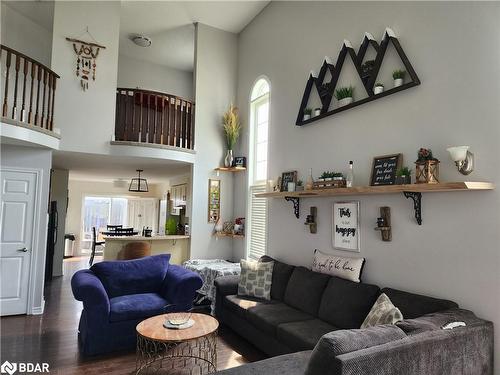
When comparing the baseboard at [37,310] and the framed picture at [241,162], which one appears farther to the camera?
the framed picture at [241,162]

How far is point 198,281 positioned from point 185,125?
10.2ft

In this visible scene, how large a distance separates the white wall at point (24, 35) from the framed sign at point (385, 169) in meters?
6.76

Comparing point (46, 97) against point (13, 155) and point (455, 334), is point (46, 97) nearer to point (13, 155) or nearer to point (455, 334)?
point (13, 155)

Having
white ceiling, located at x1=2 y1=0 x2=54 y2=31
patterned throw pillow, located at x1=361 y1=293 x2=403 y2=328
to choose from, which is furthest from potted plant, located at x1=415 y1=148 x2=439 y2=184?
white ceiling, located at x1=2 y1=0 x2=54 y2=31

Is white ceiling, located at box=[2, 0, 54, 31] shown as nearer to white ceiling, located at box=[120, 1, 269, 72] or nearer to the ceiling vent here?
white ceiling, located at box=[120, 1, 269, 72]

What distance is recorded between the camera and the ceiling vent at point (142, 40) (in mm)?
6961

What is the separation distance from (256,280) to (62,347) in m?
2.30

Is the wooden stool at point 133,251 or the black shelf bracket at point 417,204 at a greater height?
the black shelf bracket at point 417,204

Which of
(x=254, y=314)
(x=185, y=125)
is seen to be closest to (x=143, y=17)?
(x=185, y=125)

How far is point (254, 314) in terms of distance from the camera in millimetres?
3604

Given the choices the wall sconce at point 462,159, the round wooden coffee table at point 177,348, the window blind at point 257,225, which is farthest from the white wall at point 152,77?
the wall sconce at point 462,159

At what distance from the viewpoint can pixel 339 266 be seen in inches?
143

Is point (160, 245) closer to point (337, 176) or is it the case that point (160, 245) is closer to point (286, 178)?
point (286, 178)

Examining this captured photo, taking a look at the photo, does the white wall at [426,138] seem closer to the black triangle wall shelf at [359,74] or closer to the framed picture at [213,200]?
the black triangle wall shelf at [359,74]
